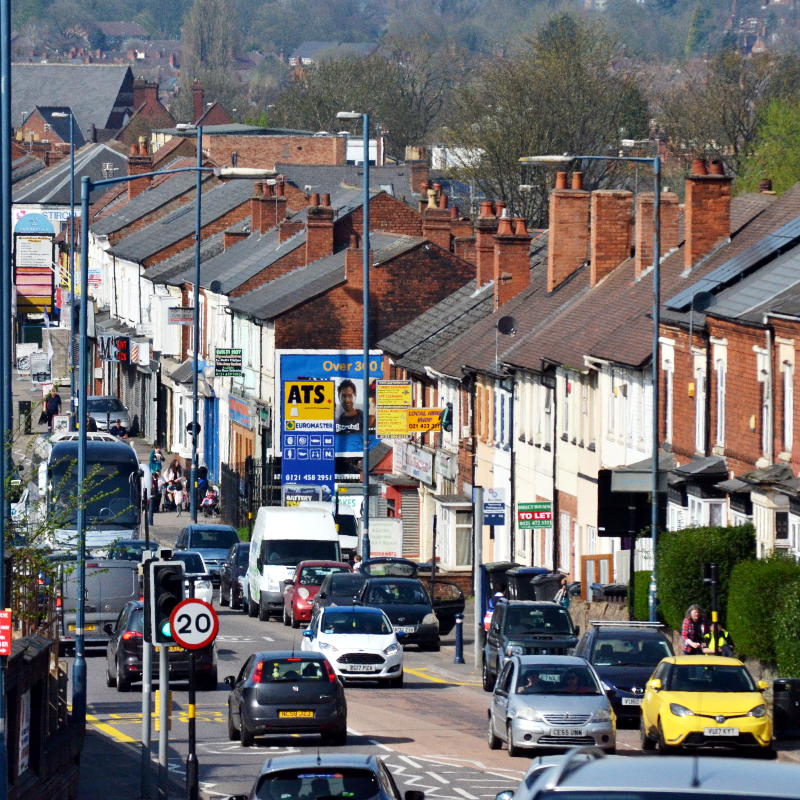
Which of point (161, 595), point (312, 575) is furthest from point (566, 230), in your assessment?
point (161, 595)

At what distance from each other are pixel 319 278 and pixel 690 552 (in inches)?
1342

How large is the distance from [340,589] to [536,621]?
8457 millimetres

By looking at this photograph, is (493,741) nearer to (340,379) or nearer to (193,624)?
(193,624)

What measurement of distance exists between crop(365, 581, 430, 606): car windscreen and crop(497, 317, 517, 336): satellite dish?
43.9ft

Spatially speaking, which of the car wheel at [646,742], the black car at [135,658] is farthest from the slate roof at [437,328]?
the car wheel at [646,742]

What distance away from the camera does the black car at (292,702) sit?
27.2 meters

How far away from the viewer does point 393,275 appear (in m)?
67.4

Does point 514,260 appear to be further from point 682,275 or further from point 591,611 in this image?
point 591,611

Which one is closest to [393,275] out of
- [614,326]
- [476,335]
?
[476,335]

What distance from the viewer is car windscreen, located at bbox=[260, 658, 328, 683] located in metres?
27.4

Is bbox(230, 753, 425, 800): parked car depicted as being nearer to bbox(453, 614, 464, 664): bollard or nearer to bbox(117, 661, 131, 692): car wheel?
bbox(117, 661, 131, 692): car wheel

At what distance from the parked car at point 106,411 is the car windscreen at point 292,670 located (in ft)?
197

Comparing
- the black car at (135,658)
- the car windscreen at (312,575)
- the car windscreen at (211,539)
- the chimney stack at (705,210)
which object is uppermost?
the chimney stack at (705,210)

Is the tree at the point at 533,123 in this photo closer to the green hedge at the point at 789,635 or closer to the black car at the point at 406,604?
the black car at the point at 406,604
